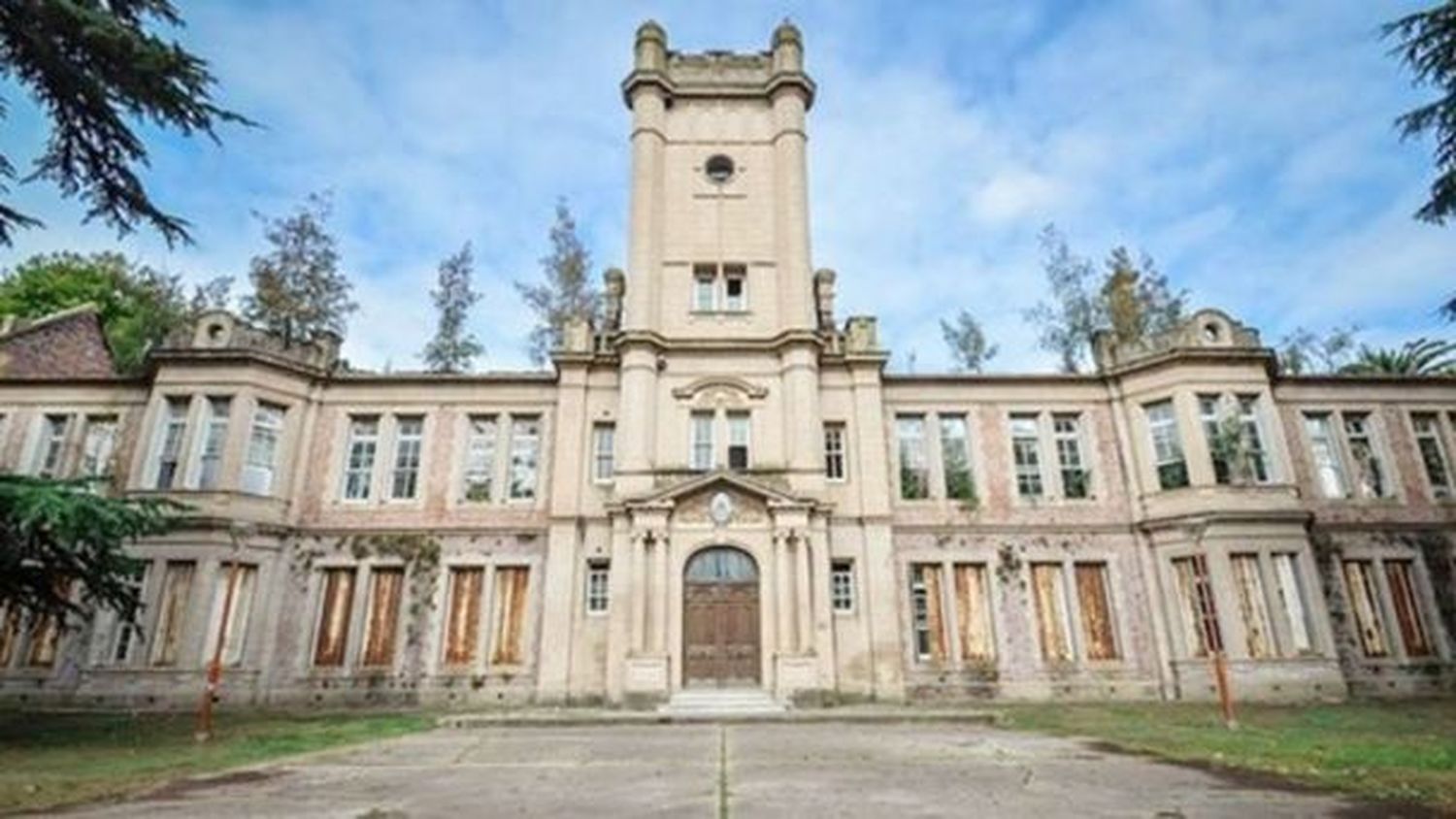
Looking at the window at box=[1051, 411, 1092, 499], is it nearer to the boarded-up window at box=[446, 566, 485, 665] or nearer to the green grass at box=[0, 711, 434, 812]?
the boarded-up window at box=[446, 566, 485, 665]

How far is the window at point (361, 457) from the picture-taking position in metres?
19.8

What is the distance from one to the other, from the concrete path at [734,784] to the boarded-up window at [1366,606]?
498 inches

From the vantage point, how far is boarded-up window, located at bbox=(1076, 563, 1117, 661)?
1867 cm

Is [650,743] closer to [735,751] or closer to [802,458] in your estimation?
[735,751]

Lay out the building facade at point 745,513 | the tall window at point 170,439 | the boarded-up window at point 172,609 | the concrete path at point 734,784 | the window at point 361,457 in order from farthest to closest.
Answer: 1. the window at point 361,457
2. the tall window at point 170,439
3. the building facade at point 745,513
4. the boarded-up window at point 172,609
5. the concrete path at point 734,784

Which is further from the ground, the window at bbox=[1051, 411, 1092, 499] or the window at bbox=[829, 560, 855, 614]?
the window at bbox=[1051, 411, 1092, 499]

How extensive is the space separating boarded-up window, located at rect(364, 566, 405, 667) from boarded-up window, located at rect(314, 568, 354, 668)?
1.62 ft

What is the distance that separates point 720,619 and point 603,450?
5276mm

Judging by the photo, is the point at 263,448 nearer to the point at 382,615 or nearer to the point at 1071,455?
the point at 382,615

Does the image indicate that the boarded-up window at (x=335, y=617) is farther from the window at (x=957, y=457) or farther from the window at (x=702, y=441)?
the window at (x=957, y=457)

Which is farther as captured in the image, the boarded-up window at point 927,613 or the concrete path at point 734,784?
the boarded-up window at point 927,613

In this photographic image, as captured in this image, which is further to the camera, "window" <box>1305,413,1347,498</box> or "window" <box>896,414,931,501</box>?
"window" <box>896,414,931,501</box>

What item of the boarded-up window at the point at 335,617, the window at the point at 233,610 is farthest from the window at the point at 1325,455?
the window at the point at 233,610

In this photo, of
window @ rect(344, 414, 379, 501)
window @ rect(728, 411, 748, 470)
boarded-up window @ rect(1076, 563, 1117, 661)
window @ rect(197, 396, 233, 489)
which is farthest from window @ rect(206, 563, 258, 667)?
boarded-up window @ rect(1076, 563, 1117, 661)
